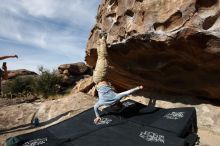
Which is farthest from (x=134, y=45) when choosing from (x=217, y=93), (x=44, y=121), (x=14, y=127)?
(x=14, y=127)

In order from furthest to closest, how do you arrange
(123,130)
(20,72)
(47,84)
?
1. (20,72)
2. (47,84)
3. (123,130)

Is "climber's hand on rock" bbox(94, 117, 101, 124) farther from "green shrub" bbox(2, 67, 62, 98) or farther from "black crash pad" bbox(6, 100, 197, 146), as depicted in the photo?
"green shrub" bbox(2, 67, 62, 98)

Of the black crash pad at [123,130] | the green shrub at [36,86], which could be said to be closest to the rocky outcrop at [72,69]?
the green shrub at [36,86]

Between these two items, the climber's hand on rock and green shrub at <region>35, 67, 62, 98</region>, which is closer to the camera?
the climber's hand on rock

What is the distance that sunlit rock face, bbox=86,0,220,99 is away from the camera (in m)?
6.23

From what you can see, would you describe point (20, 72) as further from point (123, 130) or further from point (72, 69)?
point (123, 130)

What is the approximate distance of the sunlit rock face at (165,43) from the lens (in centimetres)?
623

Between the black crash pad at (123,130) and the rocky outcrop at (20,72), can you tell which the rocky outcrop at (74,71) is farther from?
the black crash pad at (123,130)

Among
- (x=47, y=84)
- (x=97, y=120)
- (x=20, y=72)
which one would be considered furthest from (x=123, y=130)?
(x=20, y=72)

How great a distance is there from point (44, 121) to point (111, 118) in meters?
4.34

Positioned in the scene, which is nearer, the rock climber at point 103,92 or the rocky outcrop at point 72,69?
the rock climber at point 103,92

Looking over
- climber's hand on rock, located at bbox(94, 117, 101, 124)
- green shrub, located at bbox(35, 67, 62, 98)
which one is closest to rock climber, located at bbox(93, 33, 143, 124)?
climber's hand on rock, located at bbox(94, 117, 101, 124)

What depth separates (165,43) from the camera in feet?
22.9

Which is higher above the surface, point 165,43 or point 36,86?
point 165,43
